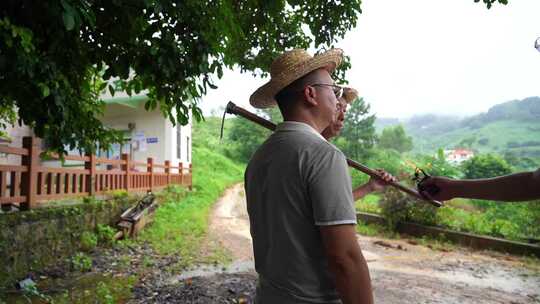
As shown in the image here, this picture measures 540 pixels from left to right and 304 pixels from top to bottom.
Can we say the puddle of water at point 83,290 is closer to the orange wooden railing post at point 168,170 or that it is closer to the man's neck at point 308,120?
the man's neck at point 308,120

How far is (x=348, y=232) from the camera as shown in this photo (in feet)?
4.07

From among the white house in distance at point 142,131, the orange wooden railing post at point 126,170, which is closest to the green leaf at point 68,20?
the orange wooden railing post at point 126,170

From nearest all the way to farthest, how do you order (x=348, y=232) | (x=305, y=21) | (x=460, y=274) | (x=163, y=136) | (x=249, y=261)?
(x=348, y=232) → (x=305, y=21) → (x=460, y=274) → (x=249, y=261) → (x=163, y=136)

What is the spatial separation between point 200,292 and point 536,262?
23.9 ft

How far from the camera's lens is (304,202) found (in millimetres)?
1337

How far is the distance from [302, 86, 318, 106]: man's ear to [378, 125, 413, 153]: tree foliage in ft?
156

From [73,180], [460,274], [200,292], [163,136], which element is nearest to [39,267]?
[73,180]

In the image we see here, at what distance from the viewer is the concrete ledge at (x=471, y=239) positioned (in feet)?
26.3

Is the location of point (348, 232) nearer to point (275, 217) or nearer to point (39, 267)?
point (275, 217)

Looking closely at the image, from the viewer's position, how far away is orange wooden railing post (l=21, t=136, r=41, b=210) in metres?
5.92

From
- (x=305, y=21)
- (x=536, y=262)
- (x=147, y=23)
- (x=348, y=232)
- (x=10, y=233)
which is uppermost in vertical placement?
(x=305, y=21)

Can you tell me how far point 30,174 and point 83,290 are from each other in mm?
2357

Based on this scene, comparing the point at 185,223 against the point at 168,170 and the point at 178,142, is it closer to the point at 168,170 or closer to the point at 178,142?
the point at 168,170

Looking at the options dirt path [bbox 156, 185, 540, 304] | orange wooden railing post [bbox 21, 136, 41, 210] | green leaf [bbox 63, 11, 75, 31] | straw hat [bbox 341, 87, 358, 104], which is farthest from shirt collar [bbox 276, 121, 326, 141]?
orange wooden railing post [bbox 21, 136, 41, 210]
